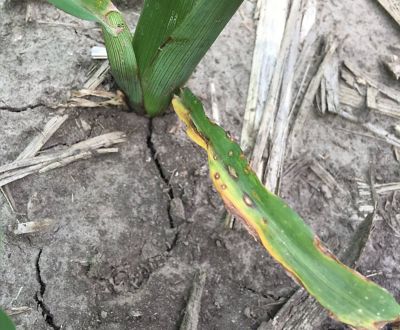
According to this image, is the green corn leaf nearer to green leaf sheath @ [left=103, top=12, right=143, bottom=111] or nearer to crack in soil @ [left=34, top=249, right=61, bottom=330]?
crack in soil @ [left=34, top=249, right=61, bottom=330]

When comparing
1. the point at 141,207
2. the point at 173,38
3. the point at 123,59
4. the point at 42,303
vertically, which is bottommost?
the point at 42,303

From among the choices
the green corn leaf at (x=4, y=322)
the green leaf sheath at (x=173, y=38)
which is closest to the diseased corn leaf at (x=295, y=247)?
the green leaf sheath at (x=173, y=38)

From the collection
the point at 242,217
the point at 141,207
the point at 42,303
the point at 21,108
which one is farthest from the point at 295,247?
the point at 21,108

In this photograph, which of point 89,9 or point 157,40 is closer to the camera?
point 89,9

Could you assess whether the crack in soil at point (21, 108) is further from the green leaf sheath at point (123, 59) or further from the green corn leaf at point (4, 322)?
the green corn leaf at point (4, 322)

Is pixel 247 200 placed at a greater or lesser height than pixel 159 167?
greater

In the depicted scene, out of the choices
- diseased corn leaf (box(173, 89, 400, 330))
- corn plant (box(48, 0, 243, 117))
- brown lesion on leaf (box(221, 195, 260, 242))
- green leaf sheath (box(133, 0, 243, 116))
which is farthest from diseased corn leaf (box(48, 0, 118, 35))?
brown lesion on leaf (box(221, 195, 260, 242))

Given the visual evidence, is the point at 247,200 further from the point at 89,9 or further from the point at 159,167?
the point at 89,9

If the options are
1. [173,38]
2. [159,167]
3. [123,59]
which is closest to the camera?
[173,38]
